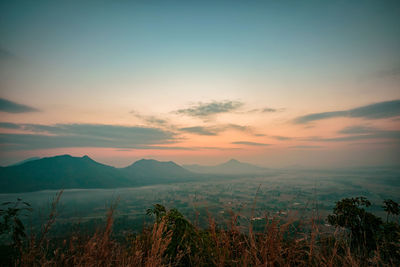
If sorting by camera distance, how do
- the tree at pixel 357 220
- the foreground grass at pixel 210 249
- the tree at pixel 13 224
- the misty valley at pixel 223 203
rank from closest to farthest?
the foreground grass at pixel 210 249 < the tree at pixel 13 224 < the misty valley at pixel 223 203 < the tree at pixel 357 220

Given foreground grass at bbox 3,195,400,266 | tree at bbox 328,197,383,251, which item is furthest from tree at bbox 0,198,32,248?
tree at bbox 328,197,383,251

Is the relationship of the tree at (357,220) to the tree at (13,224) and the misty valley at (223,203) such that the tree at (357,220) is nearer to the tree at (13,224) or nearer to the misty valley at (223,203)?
the misty valley at (223,203)

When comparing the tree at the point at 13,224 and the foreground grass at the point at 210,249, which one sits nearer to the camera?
the foreground grass at the point at 210,249

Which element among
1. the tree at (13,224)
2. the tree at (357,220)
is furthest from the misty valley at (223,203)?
the tree at (357,220)

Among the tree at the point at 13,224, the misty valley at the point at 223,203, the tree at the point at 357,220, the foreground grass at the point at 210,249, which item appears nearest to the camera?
the foreground grass at the point at 210,249

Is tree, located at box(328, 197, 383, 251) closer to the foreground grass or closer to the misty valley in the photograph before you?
the misty valley

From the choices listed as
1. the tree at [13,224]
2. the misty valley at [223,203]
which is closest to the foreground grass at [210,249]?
the tree at [13,224]

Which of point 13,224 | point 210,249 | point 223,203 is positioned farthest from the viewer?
point 223,203

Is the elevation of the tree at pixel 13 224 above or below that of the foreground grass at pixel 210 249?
above

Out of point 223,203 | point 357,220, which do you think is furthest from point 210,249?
point 357,220

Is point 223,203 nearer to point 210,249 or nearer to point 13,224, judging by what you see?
point 210,249

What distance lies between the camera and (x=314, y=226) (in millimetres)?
2863

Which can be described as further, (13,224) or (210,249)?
(210,249)

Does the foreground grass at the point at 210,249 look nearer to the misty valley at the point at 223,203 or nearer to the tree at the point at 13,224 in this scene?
the tree at the point at 13,224
